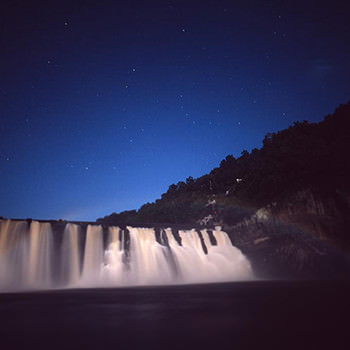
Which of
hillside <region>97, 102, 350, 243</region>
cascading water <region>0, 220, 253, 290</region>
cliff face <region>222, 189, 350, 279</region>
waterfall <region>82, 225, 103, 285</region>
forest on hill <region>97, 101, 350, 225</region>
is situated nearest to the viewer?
cascading water <region>0, 220, 253, 290</region>

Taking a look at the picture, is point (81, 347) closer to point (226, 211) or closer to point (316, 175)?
point (316, 175)

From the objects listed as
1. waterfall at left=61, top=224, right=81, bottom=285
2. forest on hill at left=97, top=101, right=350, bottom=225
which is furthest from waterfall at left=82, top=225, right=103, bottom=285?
forest on hill at left=97, top=101, right=350, bottom=225

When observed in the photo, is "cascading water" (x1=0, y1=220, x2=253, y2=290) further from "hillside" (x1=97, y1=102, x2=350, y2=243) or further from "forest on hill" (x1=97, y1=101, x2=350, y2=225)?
"hillside" (x1=97, y1=102, x2=350, y2=243)

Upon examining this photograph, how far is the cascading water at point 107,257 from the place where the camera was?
20984 mm

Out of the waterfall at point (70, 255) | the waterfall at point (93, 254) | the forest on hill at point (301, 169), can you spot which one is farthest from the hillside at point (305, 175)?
the waterfall at point (70, 255)

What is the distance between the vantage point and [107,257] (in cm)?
2455

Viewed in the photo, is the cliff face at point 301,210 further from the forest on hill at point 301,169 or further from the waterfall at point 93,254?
the waterfall at point 93,254

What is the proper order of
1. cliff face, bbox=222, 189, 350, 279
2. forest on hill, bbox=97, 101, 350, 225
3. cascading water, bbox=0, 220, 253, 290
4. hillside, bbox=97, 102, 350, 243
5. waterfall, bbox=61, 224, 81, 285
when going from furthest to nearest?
forest on hill, bbox=97, 101, 350, 225, hillside, bbox=97, 102, 350, 243, cliff face, bbox=222, 189, 350, 279, waterfall, bbox=61, 224, 81, 285, cascading water, bbox=0, 220, 253, 290

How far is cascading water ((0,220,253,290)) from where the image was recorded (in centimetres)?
2098

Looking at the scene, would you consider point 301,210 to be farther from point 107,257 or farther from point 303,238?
point 107,257

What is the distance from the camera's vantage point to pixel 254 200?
32375 millimetres

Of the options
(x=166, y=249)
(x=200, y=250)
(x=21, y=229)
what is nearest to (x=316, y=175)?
(x=200, y=250)

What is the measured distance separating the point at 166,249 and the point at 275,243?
10.2 m

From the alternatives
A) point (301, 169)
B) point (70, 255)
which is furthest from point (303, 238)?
point (70, 255)
